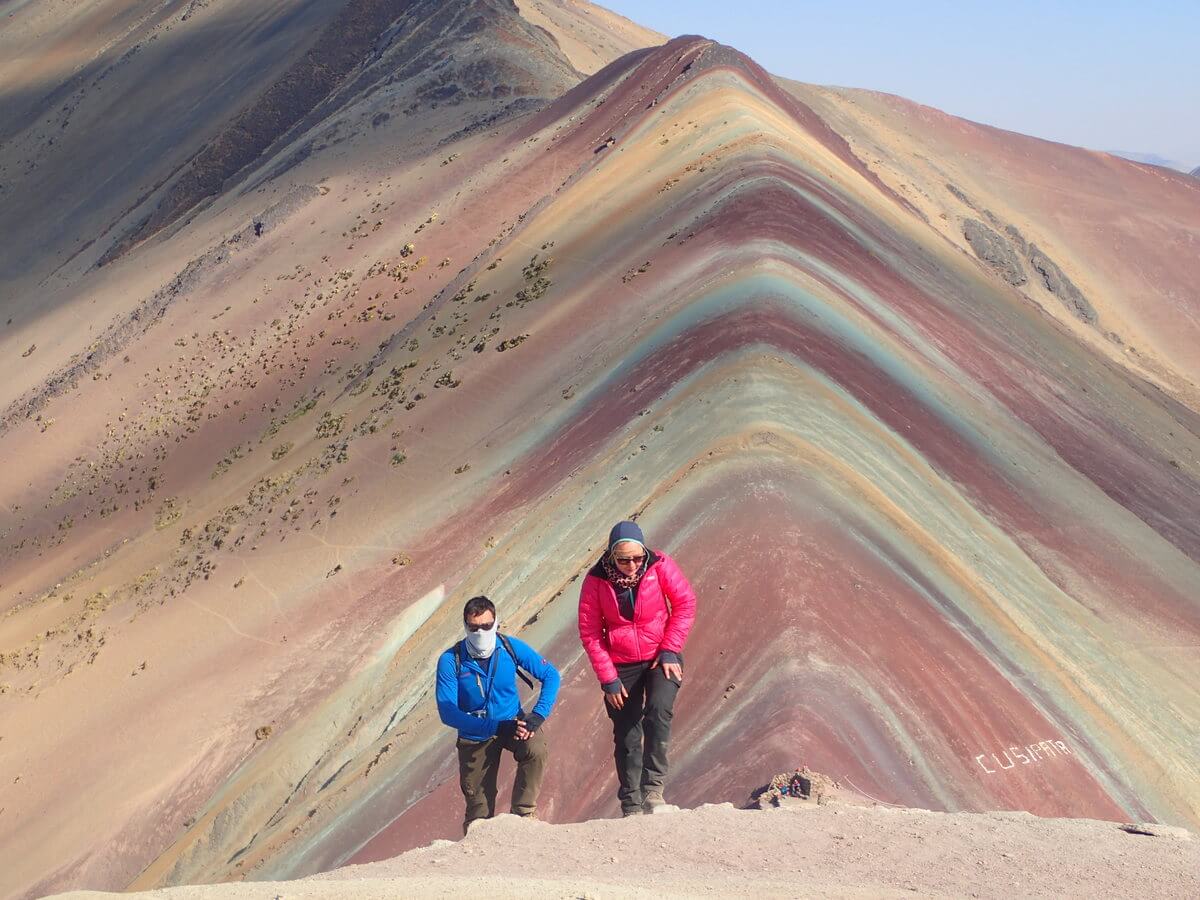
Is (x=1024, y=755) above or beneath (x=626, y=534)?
above

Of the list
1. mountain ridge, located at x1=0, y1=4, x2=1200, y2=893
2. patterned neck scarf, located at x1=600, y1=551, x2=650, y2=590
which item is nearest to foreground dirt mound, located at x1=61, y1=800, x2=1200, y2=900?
mountain ridge, located at x1=0, y1=4, x2=1200, y2=893

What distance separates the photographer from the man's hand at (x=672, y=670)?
8.34 metres

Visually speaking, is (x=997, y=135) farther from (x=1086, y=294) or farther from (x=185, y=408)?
(x=185, y=408)

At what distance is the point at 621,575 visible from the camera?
8.13m

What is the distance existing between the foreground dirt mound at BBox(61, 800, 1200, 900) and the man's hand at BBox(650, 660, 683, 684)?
0.86 meters

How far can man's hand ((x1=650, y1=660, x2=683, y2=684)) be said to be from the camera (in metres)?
8.34

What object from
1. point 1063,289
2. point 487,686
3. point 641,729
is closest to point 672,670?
point 641,729

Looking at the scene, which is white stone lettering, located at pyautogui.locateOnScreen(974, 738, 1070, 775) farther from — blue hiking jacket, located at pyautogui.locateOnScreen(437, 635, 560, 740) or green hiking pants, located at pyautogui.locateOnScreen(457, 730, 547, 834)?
blue hiking jacket, located at pyautogui.locateOnScreen(437, 635, 560, 740)

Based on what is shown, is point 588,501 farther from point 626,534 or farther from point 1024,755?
point 626,534

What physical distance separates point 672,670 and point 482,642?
4.06 ft

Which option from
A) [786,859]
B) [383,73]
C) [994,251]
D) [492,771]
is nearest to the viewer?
[786,859]

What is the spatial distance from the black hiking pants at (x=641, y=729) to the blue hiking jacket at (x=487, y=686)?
1.64 feet

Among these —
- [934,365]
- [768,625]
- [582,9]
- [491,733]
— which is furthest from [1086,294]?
[491,733]

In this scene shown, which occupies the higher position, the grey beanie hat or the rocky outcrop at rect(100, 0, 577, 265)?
the rocky outcrop at rect(100, 0, 577, 265)
